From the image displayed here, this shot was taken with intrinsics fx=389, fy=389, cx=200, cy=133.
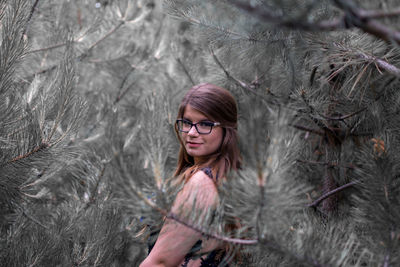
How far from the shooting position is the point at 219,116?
4.02 feet

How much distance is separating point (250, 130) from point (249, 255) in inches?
27.6

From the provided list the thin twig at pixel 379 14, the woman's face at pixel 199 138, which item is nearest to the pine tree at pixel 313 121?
the thin twig at pixel 379 14

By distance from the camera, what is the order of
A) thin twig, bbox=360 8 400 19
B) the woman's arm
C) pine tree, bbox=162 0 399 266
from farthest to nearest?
1. the woman's arm
2. pine tree, bbox=162 0 399 266
3. thin twig, bbox=360 8 400 19

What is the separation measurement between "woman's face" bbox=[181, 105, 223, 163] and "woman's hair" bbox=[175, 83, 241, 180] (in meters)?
0.02

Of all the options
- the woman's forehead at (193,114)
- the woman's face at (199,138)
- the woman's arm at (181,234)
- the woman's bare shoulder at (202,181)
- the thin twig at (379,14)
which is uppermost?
the thin twig at (379,14)

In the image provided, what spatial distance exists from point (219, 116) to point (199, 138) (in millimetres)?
94

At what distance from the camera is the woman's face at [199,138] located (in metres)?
1.22

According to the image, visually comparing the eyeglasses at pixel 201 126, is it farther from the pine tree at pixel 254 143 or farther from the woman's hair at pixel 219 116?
the pine tree at pixel 254 143

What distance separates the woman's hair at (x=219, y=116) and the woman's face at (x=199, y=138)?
0.02m

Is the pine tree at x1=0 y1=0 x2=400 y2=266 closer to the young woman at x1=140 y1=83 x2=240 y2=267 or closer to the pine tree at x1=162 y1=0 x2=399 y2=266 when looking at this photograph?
the pine tree at x1=162 y1=0 x2=399 y2=266

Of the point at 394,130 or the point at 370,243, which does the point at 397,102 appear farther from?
the point at 370,243

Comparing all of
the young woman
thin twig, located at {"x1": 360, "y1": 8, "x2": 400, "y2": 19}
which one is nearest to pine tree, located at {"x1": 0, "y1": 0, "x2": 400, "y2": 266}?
thin twig, located at {"x1": 360, "y1": 8, "x2": 400, "y2": 19}

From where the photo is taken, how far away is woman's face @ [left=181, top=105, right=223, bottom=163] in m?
1.22

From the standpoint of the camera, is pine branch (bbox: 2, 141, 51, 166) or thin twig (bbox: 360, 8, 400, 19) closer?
thin twig (bbox: 360, 8, 400, 19)
